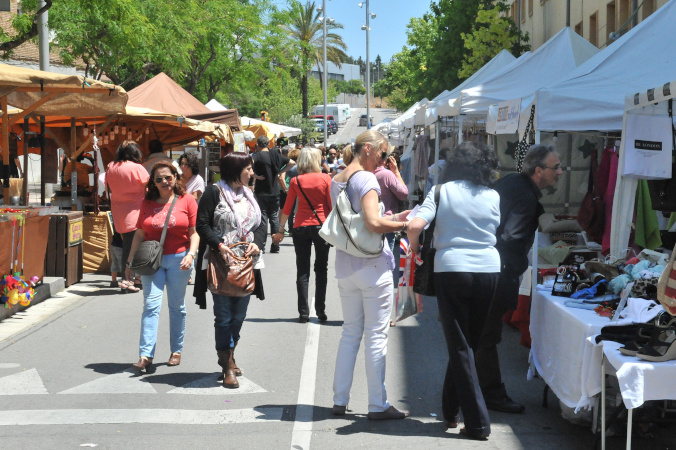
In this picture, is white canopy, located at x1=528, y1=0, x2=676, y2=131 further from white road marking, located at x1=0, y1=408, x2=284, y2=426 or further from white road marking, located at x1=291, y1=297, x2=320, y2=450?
white road marking, located at x1=0, y1=408, x2=284, y2=426

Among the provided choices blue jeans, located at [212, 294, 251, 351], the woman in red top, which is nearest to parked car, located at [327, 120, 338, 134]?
the woman in red top

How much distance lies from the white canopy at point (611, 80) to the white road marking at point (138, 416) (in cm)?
374

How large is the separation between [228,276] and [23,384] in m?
1.90

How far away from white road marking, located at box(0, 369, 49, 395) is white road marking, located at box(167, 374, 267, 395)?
106 cm

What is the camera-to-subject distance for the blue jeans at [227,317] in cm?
638

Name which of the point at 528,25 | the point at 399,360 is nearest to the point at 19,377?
the point at 399,360

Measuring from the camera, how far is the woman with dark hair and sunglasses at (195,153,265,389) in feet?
20.8

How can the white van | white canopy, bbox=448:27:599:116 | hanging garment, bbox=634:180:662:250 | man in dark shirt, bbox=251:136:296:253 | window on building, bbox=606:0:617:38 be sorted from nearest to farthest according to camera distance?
hanging garment, bbox=634:180:662:250 → white canopy, bbox=448:27:599:116 → man in dark shirt, bbox=251:136:296:253 → window on building, bbox=606:0:617:38 → the white van

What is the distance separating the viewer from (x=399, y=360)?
7457mm

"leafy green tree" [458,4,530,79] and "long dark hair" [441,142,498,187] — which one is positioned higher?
"leafy green tree" [458,4,530,79]

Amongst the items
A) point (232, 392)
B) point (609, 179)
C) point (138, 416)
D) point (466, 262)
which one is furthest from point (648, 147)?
point (138, 416)

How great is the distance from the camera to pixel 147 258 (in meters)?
6.64

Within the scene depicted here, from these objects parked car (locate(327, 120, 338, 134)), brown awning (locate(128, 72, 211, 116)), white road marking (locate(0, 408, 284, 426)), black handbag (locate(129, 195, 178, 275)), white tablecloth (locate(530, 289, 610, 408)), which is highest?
parked car (locate(327, 120, 338, 134))

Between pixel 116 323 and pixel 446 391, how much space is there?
4779 mm
